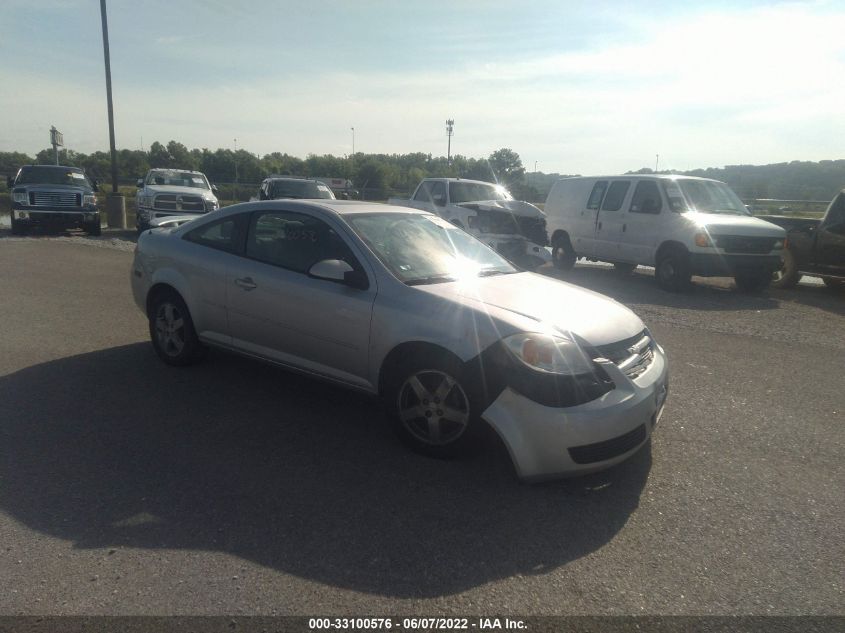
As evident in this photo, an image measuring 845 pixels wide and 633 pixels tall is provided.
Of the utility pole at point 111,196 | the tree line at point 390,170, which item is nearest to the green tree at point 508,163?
the tree line at point 390,170

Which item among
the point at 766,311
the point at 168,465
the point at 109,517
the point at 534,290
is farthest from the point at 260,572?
the point at 766,311

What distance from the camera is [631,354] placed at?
396 centimetres

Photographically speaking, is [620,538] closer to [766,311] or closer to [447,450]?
[447,450]

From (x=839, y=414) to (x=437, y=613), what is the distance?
13.4 ft

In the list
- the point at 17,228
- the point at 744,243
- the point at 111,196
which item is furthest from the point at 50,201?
the point at 744,243

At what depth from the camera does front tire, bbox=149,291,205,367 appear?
5.53m

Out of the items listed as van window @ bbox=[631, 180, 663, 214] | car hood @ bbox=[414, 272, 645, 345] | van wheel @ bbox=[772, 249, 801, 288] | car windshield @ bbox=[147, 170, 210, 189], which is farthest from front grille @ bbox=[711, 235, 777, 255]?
car windshield @ bbox=[147, 170, 210, 189]

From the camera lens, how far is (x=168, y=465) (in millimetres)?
3865

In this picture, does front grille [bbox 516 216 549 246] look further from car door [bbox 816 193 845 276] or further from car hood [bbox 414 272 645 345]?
car hood [bbox 414 272 645 345]

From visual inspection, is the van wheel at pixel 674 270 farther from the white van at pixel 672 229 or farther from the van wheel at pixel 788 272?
the van wheel at pixel 788 272

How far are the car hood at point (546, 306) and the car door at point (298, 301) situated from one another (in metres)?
0.57

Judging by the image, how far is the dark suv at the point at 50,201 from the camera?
17.3m

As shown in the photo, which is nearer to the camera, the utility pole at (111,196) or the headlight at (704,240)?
the headlight at (704,240)

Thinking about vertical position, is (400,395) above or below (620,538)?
above
